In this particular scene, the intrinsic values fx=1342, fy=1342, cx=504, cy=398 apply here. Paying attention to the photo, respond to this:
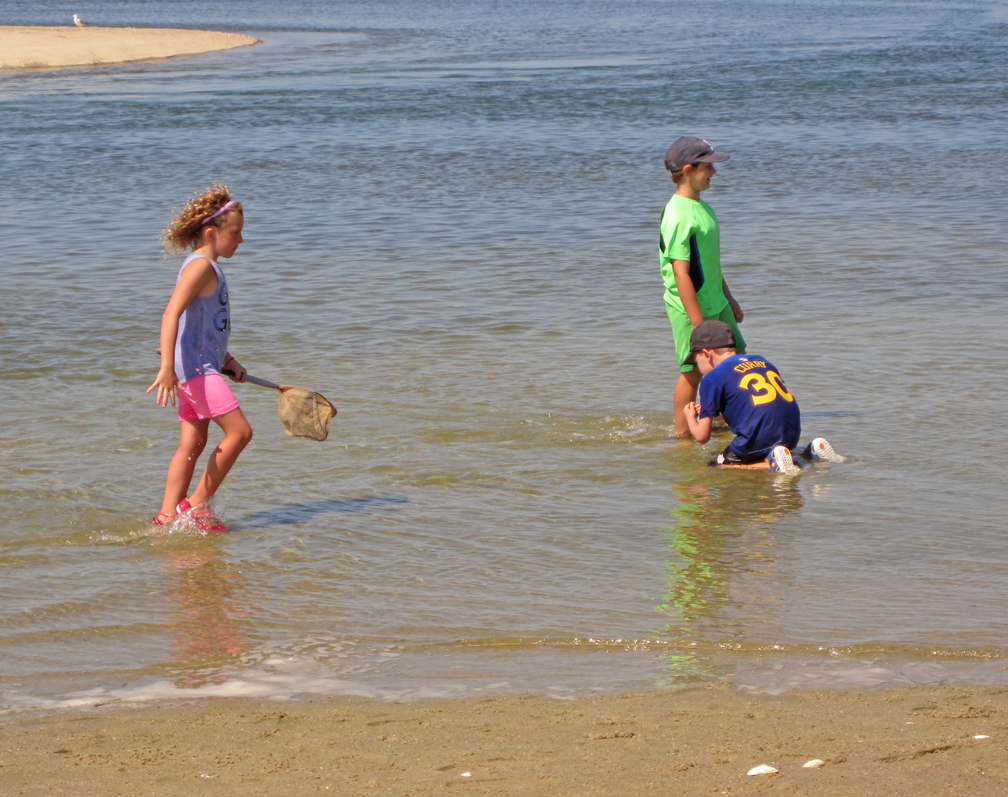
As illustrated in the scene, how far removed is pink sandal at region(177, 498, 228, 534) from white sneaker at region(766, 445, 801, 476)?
8.27 ft

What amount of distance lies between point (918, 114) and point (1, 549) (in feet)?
66.5

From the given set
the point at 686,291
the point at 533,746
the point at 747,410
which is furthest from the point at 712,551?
the point at 533,746

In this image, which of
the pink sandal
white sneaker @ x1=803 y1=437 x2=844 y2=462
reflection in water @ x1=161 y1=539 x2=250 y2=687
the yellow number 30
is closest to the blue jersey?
the yellow number 30

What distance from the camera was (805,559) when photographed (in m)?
5.16

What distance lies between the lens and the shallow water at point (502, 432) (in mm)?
4387

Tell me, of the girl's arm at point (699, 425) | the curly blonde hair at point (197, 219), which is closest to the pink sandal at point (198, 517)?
the curly blonde hair at point (197, 219)

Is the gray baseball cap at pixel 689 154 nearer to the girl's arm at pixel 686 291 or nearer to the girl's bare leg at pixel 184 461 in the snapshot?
the girl's arm at pixel 686 291

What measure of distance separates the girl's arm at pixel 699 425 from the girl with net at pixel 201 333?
6.99ft

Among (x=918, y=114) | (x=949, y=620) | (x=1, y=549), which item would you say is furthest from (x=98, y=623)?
(x=918, y=114)

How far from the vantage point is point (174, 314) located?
5129 millimetres

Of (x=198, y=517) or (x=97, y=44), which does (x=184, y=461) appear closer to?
(x=198, y=517)

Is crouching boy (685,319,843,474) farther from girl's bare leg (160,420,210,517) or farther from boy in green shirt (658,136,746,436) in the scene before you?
girl's bare leg (160,420,210,517)

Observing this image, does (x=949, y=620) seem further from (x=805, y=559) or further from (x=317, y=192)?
(x=317, y=192)

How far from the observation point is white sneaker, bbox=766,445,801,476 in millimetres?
6215
